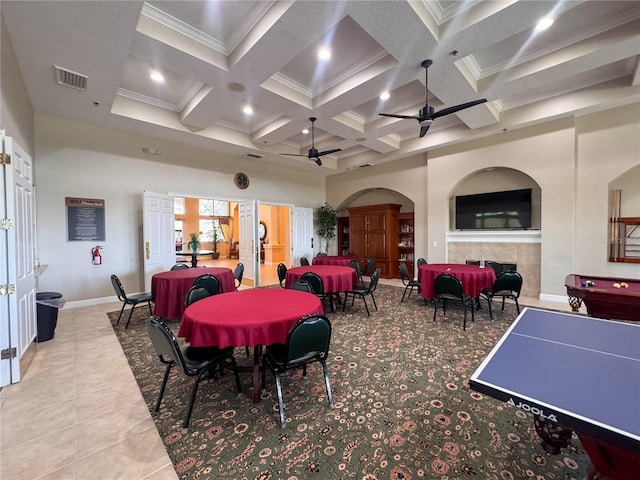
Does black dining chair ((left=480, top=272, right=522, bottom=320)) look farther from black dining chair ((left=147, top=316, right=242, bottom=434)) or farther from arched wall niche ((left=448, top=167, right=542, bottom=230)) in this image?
black dining chair ((left=147, top=316, right=242, bottom=434))

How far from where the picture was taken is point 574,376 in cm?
135

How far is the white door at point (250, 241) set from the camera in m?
7.46

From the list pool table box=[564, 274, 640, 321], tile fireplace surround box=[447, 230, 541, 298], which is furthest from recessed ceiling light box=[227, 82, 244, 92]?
tile fireplace surround box=[447, 230, 541, 298]

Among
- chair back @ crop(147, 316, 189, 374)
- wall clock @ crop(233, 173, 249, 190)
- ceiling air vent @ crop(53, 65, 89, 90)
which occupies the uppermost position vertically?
ceiling air vent @ crop(53, 65, 89, 90)

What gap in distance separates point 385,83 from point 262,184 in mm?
5115

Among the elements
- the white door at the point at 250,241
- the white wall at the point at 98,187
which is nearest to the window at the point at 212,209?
the white door at the point at 250,241

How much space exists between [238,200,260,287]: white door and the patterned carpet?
14.0ft

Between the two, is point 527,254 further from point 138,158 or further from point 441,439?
point 138,158

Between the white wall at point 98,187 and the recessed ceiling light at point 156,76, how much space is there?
215 centimetres

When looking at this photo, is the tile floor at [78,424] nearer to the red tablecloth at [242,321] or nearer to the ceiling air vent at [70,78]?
the red tablecloth at [242,321]

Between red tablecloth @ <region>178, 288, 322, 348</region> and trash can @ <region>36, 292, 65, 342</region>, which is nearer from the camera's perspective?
red tablecloth @ <region>178, 288, 322, 348</region>

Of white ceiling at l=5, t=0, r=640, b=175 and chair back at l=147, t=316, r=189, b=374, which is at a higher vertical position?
white ceiling at l=5, t=0, r=640, b=175

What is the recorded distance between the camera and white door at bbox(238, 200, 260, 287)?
746cm

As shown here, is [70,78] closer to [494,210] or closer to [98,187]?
[98,187]
